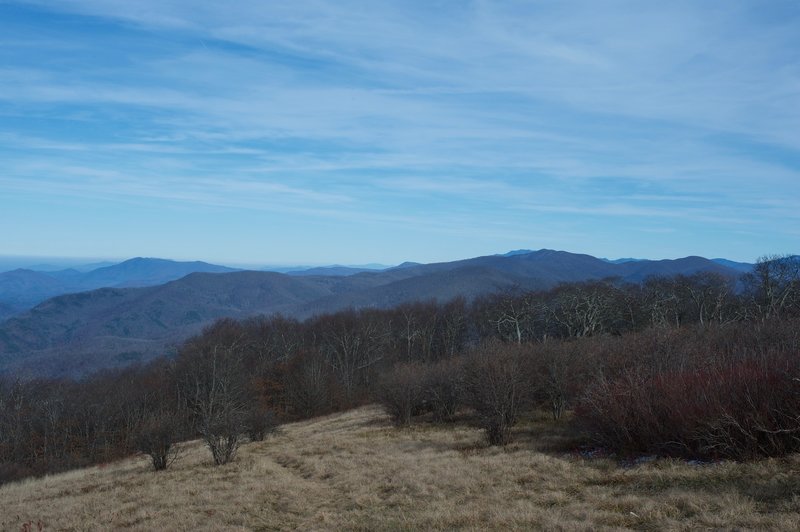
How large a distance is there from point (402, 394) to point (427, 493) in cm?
1554

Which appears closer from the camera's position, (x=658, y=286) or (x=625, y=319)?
(x=625, y=319)

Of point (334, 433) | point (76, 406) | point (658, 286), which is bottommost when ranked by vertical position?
point (76, 406)

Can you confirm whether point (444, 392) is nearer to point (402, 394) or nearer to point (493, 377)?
point (402, 394)

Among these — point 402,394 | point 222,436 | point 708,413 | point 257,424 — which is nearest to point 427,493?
point 708,413

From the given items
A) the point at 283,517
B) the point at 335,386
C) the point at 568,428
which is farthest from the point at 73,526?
the point at 335,386

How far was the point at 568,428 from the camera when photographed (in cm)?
2166

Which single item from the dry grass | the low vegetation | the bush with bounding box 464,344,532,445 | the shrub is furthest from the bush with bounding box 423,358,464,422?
the shrub

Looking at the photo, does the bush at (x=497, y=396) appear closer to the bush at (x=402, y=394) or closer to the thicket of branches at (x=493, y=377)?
the thicket of branches at (x=493, y=377)

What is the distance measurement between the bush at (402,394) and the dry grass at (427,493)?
20.1 feet

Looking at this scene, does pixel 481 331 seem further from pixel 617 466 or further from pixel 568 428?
pixel 617 466

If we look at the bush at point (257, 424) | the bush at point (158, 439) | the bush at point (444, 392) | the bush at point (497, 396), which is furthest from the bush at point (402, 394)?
the bush at point (158, 439)

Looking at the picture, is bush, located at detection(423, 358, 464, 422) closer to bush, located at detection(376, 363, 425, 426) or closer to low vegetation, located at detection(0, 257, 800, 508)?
low vegetation, located at detection(0, 257, 800, 508)

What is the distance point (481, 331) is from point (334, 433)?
147 feet

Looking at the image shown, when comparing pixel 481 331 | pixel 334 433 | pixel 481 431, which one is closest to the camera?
pixel 481 431
